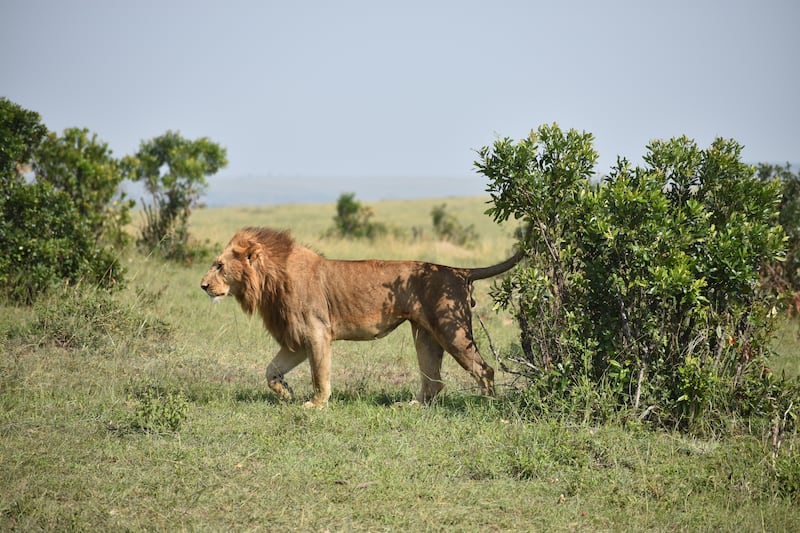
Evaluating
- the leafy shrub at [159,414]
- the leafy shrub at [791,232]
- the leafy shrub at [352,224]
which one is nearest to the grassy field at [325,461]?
the leafy shrub at [159,414]

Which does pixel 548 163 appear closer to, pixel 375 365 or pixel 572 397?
pixel 572 397

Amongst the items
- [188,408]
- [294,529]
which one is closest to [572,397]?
[294,529]

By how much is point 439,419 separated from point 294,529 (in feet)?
7.53

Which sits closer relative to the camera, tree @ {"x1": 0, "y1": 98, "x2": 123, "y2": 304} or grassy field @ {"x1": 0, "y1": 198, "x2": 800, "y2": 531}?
grassy field @ {"x1": 0, "y1": 198, "x2": 800, "y2": 531}

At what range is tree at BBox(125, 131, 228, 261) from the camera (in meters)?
17.3

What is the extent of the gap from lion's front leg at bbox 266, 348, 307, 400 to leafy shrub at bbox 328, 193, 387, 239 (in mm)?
17033

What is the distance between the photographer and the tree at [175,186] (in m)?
17.3

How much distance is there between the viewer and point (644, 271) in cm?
704

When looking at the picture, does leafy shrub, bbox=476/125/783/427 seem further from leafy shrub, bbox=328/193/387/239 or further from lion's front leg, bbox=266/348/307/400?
leafy shrub, bbox=328/193/387/239

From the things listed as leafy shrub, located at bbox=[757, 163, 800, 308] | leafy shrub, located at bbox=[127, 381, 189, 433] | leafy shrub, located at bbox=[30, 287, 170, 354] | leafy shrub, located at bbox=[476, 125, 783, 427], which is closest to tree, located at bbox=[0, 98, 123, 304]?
leafy shrub, located at bbox=[30, 287, 170, 354]

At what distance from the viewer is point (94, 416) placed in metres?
7.25

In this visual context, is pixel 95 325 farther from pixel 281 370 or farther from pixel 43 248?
pixel 281 370

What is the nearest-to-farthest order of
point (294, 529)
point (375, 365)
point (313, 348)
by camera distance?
point (294, 529)
point (313, 348)
point (375, 365)

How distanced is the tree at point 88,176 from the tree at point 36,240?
2.53m
